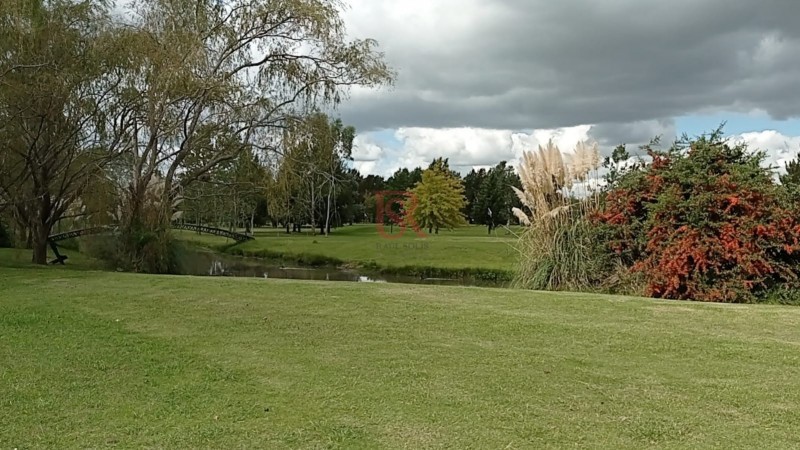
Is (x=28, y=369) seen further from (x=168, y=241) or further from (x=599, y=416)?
(x=168, y=241)

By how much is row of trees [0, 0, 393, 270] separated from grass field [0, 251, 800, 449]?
803 centimetres

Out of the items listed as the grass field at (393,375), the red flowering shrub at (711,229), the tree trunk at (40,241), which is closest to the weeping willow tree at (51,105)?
the tree trunk at (40,241)

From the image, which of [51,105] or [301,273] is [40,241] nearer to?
[51,105]

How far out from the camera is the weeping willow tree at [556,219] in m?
10.8

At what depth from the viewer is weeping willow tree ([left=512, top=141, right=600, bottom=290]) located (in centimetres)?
1080

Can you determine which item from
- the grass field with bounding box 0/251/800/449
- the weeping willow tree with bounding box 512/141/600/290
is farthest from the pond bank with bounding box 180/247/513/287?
the grass field with bounding box 0/251/800/449

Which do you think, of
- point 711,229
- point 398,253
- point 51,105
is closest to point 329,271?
point 398,253

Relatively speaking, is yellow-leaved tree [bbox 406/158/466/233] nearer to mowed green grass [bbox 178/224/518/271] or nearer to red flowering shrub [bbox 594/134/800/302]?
mowed green grass [bbox 178/224/518/271]

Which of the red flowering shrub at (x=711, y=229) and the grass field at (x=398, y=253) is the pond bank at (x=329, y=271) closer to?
the grass field at (x=398, y=253)

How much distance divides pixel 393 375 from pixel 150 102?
1287 cm

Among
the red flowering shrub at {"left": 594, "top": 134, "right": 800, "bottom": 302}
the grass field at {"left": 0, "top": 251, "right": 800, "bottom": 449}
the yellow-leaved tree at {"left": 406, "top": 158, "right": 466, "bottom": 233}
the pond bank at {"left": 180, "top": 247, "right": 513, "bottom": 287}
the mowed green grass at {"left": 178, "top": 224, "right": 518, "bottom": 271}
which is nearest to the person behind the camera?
the grass field at {"left": 0, "top": 251, "right": 800, "bottom": 449}

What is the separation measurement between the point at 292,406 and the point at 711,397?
2631 millimetres

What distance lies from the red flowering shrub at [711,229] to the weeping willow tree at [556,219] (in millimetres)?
632

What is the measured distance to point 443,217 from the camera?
41.5 meters
